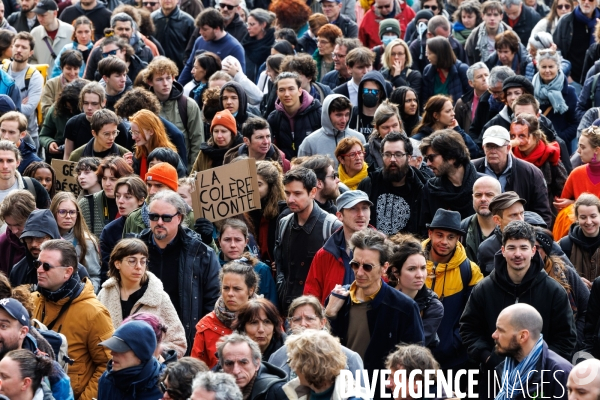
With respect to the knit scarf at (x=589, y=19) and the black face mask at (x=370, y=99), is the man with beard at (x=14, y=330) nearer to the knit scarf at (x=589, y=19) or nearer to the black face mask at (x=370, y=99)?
the black face mask at (x=370, y=99)

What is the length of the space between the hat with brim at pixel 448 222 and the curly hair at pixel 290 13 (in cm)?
904

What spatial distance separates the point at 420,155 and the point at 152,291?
→ 3347 millimetres

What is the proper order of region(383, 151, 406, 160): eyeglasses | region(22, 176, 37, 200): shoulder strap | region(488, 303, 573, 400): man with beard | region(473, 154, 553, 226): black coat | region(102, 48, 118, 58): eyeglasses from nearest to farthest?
region(488, 303, 573, 400): man with beard, region(383, 151, 406, 160): eyeglasses, region(473, 154, 553, 226): black coat, region(22, 176, 37, 200): shoulder strap, region(102, 48, 118, 58): eyeglasses

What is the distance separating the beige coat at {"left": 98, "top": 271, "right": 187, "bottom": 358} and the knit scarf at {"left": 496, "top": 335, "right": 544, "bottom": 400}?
7.27 ft

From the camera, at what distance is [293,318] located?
27.9 ft

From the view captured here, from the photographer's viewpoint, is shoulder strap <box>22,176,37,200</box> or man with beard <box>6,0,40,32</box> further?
man with beard <box>6,0,40,32</box>

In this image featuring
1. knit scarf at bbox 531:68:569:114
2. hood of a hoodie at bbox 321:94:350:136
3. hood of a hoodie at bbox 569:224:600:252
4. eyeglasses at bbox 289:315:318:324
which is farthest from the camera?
knit scarf at bbox 531:68:569:114

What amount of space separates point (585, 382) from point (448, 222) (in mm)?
2570

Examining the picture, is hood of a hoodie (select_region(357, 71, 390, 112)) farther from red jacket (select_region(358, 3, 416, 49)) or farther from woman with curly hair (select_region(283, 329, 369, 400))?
woman with curly hair (select_region(283, 329, 369, 400))

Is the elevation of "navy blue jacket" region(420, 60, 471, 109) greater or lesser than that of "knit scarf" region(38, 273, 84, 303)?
greater

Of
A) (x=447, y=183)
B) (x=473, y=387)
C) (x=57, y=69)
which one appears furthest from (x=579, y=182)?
(x=57, y=69)

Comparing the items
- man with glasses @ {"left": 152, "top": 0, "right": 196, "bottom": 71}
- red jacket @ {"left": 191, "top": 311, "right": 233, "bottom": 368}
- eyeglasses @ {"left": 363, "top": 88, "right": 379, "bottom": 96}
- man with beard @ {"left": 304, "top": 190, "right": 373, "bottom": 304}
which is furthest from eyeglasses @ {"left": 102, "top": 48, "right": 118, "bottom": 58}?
red jacket @ {"left": 191, "top": 311, "right": 233, "bottom": 368}

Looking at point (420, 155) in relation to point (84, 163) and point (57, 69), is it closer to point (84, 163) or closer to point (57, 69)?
point (84, 163)

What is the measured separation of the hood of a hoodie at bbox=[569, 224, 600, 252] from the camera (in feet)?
34.3
